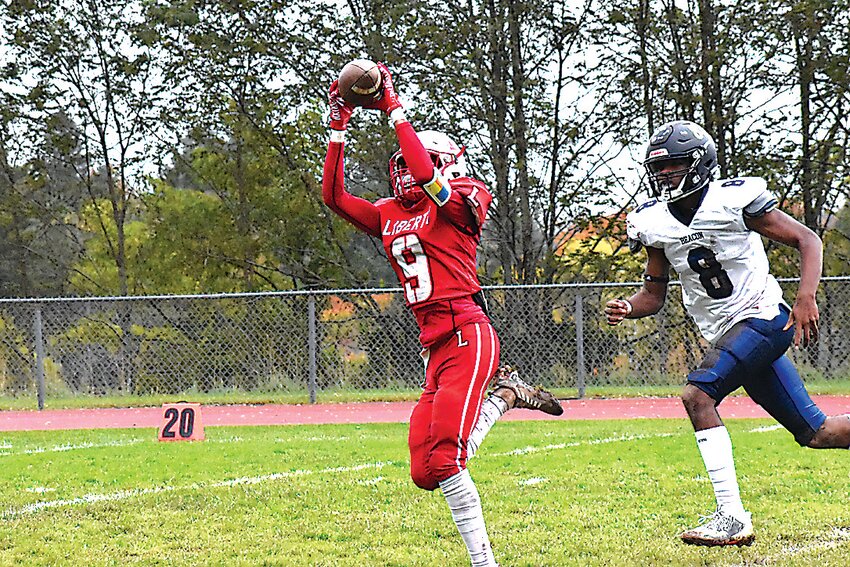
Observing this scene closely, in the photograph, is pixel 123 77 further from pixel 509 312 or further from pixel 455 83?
pixel 509 312

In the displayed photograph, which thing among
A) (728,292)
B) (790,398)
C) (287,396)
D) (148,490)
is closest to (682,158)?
(728,292)

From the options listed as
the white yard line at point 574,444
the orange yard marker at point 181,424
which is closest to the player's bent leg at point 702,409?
the white yard line at point 574,444

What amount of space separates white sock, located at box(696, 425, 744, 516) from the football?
2049mm

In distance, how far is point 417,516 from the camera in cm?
545

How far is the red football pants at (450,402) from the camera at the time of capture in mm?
4117

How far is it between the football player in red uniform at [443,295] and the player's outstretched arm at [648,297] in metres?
0.73

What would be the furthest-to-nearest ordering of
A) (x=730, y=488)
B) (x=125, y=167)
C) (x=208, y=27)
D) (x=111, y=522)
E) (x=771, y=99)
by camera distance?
(x=125, y=167), (x=208, y=27), (x=771, y=99), (x=111, y=522), (x=730, y=488)

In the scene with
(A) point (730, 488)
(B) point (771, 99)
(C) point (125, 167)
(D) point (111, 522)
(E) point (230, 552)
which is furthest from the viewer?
(C) point (125, 167)

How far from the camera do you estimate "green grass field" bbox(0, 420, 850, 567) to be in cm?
466

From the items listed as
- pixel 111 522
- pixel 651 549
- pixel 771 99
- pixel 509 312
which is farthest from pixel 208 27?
pixel 651 549

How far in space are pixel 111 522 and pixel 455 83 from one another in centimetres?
1206

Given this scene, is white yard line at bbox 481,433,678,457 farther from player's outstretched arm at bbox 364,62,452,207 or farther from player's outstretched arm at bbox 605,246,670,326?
player's outstretched arm at bbox 364,62,452,207

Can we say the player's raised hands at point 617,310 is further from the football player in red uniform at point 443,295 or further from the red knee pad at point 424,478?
the red knee pad at point 424,478

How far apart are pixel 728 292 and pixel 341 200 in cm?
183
